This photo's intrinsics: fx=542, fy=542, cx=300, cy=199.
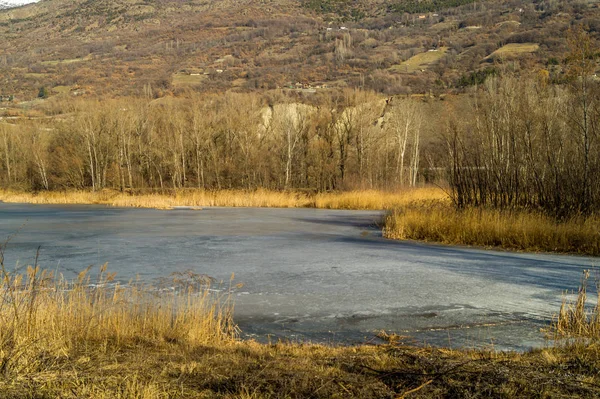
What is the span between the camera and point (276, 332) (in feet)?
18.5

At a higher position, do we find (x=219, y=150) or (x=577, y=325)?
(x=577, y=325)

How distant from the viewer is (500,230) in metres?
12.2

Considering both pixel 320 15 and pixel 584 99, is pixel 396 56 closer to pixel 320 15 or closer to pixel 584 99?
pixel 320 15

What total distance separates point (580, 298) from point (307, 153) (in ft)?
116

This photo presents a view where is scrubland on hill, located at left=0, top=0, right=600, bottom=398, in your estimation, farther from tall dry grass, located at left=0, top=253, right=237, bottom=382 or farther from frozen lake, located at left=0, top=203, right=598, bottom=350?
frozen lake, located at left=0, top=203, right=598, bottom=350

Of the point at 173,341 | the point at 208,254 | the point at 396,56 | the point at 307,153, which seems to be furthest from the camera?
the point at 396,56

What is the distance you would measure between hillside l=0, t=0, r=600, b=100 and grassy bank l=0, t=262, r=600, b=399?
55.8m

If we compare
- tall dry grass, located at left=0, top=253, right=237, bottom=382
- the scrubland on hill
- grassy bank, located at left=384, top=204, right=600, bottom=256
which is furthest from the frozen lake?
grassy bank, located at left=384, top=204, right=600, bottom=256

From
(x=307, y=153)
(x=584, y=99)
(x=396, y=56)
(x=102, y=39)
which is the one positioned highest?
(x=102, y=39)

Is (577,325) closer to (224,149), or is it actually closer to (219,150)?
(219,150)

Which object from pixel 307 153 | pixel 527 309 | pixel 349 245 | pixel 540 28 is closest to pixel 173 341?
pixel 527 309

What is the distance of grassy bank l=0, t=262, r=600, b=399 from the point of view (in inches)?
151

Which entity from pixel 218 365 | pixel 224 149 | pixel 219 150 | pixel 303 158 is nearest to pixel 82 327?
pixel 218 365

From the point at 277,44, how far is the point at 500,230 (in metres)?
114
